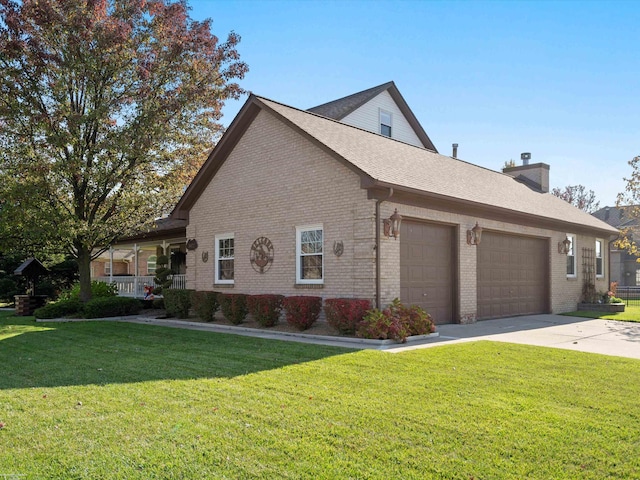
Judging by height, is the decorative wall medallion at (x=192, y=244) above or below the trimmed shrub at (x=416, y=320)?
above

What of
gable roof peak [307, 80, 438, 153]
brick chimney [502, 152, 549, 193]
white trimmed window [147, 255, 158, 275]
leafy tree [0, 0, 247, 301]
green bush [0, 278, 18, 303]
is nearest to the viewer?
leafy tree [0, 0, 247, 301]

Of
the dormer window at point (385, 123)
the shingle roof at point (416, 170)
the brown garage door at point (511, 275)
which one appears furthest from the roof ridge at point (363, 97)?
the brown garage door at point (511, 275)

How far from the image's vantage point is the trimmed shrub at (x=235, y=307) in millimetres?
14453

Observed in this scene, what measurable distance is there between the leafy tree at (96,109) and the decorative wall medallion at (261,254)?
5875 mm

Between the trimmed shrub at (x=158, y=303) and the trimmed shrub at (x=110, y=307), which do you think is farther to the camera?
the trimmed shrub at (x=158, y=303)

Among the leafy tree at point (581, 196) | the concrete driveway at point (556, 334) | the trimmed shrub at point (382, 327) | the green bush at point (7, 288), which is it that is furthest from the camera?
the leafy tree at point (581, 196)

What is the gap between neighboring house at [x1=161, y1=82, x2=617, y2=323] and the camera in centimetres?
1271

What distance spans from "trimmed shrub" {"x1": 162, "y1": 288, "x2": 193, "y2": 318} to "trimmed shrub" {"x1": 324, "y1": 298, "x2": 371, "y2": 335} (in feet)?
19.4

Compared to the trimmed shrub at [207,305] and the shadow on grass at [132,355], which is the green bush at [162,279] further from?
the shadow on grass at [132,355]

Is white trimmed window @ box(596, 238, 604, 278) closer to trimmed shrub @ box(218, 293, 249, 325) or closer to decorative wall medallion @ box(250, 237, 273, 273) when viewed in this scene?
decorative wall medallion @ box(250, 237, 273, 273)

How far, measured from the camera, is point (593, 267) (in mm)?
21594

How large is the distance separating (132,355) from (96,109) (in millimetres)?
10864

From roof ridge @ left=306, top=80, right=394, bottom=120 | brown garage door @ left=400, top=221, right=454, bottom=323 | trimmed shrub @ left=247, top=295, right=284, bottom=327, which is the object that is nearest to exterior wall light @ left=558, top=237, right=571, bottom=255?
brown garage door @ left=400, top=221, right=454, bottom=323

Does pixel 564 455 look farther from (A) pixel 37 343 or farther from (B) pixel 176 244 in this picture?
(B) pixel 176 244
